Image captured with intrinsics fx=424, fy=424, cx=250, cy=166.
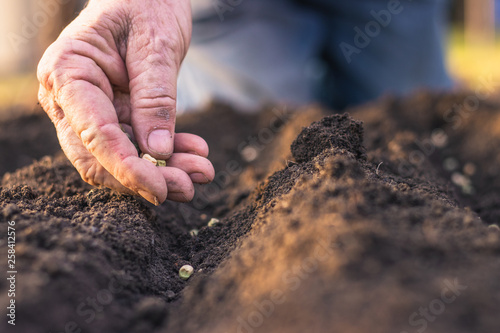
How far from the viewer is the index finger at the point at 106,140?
1.28 metres

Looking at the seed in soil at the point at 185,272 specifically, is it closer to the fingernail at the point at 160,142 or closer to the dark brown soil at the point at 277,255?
the dark brown soil at the point at 277,255

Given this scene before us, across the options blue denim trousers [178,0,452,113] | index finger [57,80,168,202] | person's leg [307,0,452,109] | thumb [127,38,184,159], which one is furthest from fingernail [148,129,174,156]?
person's leg [307,0,452,109]

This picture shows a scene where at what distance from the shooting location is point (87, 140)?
1.30 m

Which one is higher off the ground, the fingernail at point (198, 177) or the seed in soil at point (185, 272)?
the fingernail at point (198, 177)

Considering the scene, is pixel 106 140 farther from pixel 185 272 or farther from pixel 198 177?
pixel 185 272

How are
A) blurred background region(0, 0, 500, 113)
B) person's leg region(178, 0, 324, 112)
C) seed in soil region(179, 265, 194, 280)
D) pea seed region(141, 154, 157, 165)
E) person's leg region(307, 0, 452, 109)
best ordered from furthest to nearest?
1. blurred background region(0, 0, 500, 113)
2. person's leg region(307, 0, 452, 109)
3. person's leg region(178, 0, 324, 112)
4. pea seed region(141, 154, 157, 165)
5. seed in soil region(179, 265, 194, 280)

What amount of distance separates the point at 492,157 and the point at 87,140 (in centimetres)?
225

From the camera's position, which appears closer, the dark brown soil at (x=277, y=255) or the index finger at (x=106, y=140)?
the dark brown soil at (x=277, y=255)

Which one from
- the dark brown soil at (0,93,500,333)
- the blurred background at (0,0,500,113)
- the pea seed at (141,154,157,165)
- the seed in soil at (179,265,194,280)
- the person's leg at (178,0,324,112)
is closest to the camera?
the dark brown soil at (0,93,500,333)

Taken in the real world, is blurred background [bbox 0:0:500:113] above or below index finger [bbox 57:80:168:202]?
below

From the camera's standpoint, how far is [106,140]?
1.29 metres

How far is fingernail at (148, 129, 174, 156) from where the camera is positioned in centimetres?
142

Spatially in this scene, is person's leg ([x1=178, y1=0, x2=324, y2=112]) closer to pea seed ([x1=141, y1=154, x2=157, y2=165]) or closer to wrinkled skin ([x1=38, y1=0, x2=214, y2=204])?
wrinkled skin ([x1=38, y1=0, x2=214, y2=204])

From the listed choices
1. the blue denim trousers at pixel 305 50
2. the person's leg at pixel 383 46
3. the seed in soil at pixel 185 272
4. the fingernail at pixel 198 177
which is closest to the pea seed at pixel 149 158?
the fingernail at pixel 198 177
